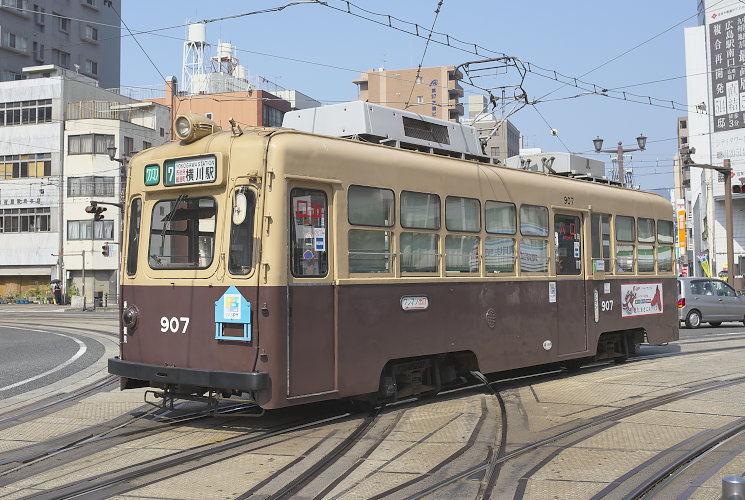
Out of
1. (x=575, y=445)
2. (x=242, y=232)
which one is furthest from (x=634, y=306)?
(x=242, y=232)

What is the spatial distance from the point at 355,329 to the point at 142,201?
105 inches

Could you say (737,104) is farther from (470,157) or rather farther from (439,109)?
(439,109)

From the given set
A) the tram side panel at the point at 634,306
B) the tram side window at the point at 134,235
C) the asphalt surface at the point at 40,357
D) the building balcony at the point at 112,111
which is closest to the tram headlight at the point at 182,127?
the tram side window at the point at 134,235

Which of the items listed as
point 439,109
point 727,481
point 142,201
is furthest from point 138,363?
point 439,109

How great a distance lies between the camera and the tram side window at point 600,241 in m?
11.9

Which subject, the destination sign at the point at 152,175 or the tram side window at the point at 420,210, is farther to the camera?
the tram side window at the point at 420,210

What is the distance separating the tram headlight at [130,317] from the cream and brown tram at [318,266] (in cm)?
1

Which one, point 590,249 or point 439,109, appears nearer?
point 590,249

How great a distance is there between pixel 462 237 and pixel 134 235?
12.4 ft

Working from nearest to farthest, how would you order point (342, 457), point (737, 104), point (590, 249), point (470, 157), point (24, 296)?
point (342, 457)
point (470, 157)
point (590, 249)
point (737, 104)
point (24, 296)

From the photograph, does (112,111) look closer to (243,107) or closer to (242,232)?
(243,107)

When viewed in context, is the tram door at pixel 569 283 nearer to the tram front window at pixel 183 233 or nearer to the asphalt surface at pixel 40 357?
the tram front window at pixel 183 233

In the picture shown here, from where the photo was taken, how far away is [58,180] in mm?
50906

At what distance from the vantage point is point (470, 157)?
10.3 meters
